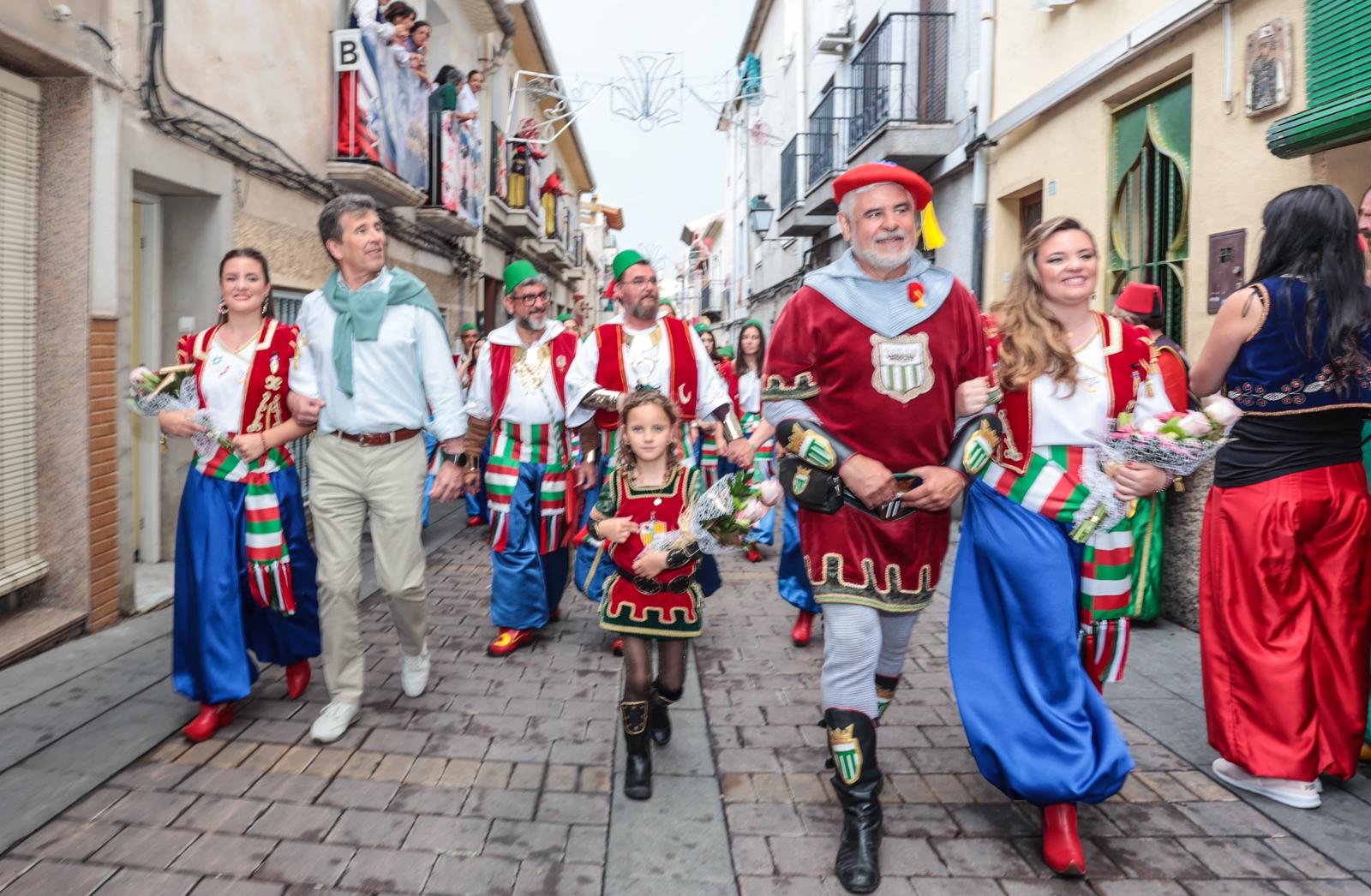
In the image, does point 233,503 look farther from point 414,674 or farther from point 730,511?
point 730,511

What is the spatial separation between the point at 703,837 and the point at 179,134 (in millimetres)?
5598

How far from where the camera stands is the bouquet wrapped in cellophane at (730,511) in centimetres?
350

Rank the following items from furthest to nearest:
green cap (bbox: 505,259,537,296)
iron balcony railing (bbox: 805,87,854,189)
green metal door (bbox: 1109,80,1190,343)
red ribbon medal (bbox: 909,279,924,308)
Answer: iron balcony railing (bbox: 805,87,854,189) < green metal door (bbox: 1109,80,1190,343) < green cap (bbox: 505,259,537,296) < red ribbon medal (bbox: 909,279,924,308)

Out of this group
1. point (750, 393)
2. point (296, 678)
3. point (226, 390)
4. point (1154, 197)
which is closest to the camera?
point (226, 390)

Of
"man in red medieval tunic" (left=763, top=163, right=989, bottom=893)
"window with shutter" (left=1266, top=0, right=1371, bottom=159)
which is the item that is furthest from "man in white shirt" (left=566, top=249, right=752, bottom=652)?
"window with shutter" (left=1266, top=0, right=1371, bottom=159)

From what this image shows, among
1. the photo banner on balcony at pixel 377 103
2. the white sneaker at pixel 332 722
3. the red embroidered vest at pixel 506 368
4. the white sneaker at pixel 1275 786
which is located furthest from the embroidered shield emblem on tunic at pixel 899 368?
the photo banner on balcony at pixel 377 103

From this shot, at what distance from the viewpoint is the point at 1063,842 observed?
2.97 m

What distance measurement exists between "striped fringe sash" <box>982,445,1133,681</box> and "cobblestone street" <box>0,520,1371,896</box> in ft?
1.97

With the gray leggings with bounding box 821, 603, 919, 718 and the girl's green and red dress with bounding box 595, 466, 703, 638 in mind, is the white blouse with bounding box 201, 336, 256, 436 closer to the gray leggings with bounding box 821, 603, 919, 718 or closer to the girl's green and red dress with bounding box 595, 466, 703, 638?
the girl's green and red dress with bounding box 595, 466, 703, 638

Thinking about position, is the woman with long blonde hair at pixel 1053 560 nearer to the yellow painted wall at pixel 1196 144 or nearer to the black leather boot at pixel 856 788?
the black leather boot at pixel 856 788

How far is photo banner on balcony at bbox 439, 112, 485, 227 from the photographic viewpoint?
1304 cm

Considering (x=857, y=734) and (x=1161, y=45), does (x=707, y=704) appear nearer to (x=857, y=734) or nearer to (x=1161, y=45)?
(x=857, y=734)

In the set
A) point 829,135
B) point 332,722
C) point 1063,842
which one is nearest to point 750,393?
point 332,722

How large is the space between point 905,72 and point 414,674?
406 inches
